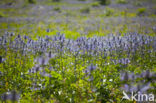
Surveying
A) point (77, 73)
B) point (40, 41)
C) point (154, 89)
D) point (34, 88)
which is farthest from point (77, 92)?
point (40, 41)

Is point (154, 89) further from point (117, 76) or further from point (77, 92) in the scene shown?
point (77, 92)

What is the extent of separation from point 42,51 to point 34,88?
5.21 feet

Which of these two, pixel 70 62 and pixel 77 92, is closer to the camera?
pixel 77 92

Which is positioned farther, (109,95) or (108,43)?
(108,43)

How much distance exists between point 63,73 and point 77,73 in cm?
31

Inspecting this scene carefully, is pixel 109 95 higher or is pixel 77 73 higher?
pixel 77 73

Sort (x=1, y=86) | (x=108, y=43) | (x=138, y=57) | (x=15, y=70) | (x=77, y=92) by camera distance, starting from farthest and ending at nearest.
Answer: (x=108, y=43) → (x=138, y=57) → (x=15, y=70) → (x=1, y=86) → (x=77, y=92)

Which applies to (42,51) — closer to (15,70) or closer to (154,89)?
(15,70)

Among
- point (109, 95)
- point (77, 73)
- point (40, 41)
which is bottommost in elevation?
point (109, 95)

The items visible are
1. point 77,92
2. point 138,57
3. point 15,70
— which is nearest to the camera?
point 77,92

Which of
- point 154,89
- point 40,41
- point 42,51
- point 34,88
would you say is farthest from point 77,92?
point 40,41

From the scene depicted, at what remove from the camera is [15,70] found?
13.3ft

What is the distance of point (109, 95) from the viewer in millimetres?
3268

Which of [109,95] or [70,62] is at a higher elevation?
[70,62]
